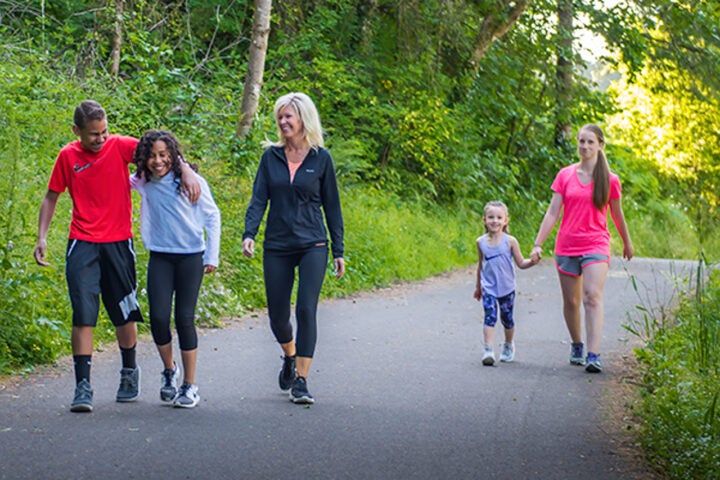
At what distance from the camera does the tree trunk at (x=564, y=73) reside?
1088 inches

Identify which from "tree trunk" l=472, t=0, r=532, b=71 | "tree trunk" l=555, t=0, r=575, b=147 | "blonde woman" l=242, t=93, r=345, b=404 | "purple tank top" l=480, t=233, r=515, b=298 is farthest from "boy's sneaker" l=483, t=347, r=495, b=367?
"tree trunk" l=555, t=0, r=575, b=147

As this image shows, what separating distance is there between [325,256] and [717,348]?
300 centimetres

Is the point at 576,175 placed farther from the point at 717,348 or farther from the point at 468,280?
the point at 468,280

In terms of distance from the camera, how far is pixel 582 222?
10250 millimetres

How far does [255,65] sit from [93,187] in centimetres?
1006

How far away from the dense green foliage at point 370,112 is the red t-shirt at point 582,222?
37.1 inches

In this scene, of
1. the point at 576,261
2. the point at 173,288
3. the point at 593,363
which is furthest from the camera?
the point at 576,261

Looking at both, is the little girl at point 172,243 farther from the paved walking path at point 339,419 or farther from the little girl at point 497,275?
the little girl at point 497,275

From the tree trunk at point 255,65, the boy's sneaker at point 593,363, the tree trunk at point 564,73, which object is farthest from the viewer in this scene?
the tree trunk at point 564,73

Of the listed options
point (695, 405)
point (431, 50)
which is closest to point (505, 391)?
point (695, 405)

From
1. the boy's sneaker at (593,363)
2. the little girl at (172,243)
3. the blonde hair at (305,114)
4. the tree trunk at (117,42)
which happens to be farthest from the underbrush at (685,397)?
the tree trunk at (117,42)

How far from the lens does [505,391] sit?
8875mm

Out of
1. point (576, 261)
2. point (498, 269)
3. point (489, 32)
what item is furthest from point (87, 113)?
point (489, 32)

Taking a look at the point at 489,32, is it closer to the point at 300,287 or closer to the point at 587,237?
the point at 587,237
